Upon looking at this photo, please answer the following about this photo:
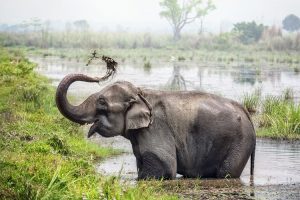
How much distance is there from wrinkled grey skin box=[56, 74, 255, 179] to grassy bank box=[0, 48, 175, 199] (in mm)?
722

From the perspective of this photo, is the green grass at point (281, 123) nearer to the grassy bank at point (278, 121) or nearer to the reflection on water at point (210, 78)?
the grassy bank at point (278, 121)

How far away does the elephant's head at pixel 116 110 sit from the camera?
35.9 ft

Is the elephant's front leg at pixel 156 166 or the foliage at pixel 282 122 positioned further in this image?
the foliage at pixel 282 122

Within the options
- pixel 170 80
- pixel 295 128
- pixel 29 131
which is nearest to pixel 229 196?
pixel 29 131

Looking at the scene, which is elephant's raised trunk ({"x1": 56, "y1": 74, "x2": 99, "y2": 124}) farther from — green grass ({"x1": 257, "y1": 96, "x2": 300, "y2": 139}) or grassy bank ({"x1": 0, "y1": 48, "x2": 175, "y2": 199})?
green grass ({"x1": 257, "y1": 96, "x2": 300, "y2": 139})

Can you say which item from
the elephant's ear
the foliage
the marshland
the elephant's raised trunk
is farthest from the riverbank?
the elephant's raised trunk

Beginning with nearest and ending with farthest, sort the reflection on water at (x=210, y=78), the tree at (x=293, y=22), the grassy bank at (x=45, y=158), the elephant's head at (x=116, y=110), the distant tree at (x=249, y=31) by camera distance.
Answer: the grassy bank at (x=45, y=158)
the elephant's head at (x=116, y=110)
the reflection on water at (x=210, y=78)
the distant tree at (x=249, y=31)
the tree at (x=293, y=22)

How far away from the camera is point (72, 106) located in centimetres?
1075

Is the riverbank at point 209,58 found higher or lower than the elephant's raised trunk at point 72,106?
lower

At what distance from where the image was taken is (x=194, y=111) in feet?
37.4

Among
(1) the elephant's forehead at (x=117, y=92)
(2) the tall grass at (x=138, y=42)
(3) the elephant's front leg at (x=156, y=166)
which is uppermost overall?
(1) the elephant's forehead at (x=117, y=92)

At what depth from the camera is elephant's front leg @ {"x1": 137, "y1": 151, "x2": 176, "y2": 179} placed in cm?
1096

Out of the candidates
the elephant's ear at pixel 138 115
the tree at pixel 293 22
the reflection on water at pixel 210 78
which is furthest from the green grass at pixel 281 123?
the tree at pixel 293 22

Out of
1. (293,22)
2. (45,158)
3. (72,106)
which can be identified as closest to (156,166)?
(72,106)
